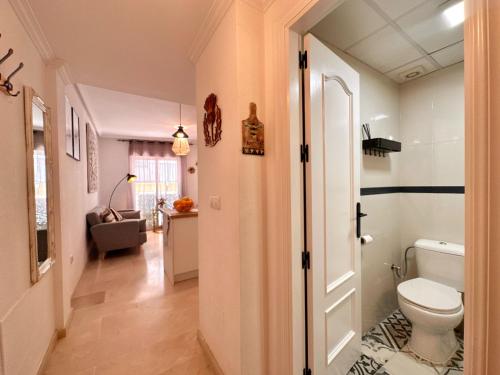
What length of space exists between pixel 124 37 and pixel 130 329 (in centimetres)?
240

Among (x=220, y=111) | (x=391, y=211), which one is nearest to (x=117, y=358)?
(x=220, y=111)

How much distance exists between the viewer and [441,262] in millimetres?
1808

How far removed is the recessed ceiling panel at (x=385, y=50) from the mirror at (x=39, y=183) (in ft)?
7.61

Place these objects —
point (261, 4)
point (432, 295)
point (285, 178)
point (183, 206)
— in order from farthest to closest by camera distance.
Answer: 1. point (183, 206)
2. point (432, 295)
3. point (261, 4)
4. point (285, 178)

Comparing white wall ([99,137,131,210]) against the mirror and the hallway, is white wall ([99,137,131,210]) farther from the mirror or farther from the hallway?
the mirror

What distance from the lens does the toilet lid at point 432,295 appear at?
1477 mm

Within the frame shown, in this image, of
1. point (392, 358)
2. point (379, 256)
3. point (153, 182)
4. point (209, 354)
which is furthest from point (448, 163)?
point (153, 182)

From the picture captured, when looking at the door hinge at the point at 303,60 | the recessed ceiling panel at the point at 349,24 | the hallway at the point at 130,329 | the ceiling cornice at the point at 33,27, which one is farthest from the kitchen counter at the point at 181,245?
the recessed ceiling panel at the point at 349,24

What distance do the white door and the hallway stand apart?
36.8 inches

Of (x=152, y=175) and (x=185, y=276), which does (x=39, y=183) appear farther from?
(x=152, y=175)

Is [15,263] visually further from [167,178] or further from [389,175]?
[167,178]

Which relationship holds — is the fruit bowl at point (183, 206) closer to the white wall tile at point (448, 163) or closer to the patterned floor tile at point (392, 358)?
the patterned floor tile at point (392, 358)

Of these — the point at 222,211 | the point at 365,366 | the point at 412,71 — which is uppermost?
the point at 412,71

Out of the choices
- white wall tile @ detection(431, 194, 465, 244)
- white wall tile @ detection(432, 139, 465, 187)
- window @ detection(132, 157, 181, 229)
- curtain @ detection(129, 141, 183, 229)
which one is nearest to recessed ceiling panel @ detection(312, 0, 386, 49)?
white wall tile @ detection(432, 139, 465, 187)
